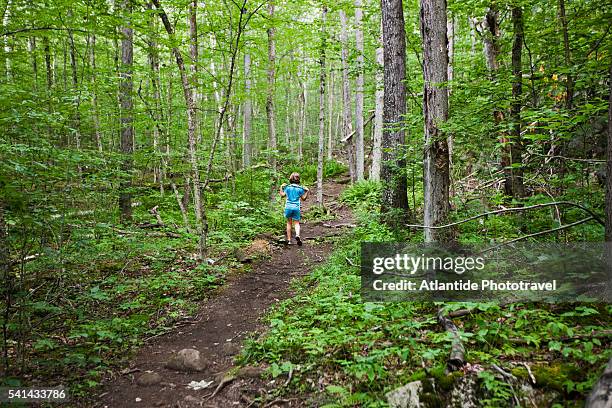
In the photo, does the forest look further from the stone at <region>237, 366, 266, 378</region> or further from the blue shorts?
the blue shorts

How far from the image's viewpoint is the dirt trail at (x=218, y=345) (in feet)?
12.1

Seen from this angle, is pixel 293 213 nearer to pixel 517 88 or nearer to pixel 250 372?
pixel 517 88

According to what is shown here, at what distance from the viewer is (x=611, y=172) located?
10.2ft

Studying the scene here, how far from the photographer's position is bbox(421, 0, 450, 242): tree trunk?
451 cm

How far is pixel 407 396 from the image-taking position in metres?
2.83

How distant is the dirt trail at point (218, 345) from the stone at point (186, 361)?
6cm

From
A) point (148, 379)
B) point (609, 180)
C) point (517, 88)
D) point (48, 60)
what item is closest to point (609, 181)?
point (609, 180)

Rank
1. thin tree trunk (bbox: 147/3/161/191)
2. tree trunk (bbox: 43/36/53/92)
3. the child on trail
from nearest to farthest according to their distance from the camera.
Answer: thin tree trunk (bbox: 147/3/161/191)
tree trunk (bbox: 43/36/53/92)
the child on trail

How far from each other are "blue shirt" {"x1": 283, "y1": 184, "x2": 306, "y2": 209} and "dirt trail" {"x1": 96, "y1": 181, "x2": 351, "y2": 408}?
1.45m

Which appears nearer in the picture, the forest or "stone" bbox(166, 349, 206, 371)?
the forest

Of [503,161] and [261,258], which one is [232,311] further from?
[503,161]

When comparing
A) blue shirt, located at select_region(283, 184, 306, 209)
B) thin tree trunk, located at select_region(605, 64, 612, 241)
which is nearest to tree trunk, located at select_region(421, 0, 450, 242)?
thin tree trunk, located at select_region(605, 64, 612, 241)

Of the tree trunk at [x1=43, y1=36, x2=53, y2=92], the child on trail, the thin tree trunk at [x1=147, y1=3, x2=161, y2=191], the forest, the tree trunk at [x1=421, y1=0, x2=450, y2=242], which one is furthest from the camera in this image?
the child on trail

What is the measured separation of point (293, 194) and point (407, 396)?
6765mm
